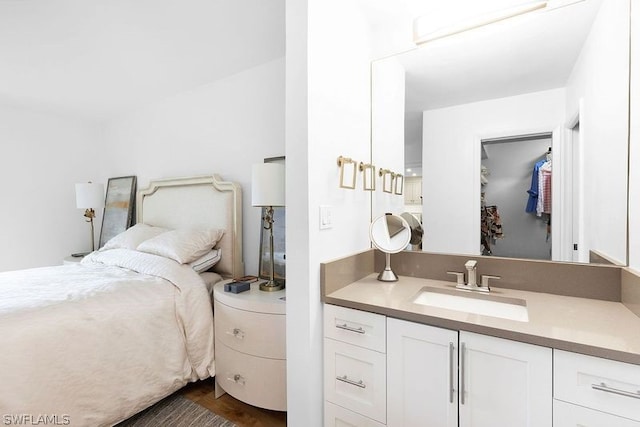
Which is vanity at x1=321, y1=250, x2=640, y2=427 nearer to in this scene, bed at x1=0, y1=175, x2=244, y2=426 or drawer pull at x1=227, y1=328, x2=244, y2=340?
drawer pull at x1=227, y1=328, x2=244, y2=340

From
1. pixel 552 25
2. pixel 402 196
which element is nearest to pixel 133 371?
pixel 402 196

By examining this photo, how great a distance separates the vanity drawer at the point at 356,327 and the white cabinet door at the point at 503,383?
30cm

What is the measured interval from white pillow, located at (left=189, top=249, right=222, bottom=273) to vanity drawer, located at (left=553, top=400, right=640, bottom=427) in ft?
7.04

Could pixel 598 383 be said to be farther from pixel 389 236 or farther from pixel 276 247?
pixel 276 247

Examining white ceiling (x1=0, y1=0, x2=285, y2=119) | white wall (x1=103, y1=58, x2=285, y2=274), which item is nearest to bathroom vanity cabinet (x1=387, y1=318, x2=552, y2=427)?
white wall (x1=103, y1=58, x2=285, y2=274)

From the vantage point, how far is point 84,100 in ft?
10.3

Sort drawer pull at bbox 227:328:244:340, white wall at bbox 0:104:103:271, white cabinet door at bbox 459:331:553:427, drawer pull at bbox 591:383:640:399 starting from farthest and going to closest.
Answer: white wall at bbox 0:104:103:271 → drawer pull at bbox 227:328:244:340 → white cabinet door at bbox 459:331:553:427 → drawer pull at bbox 591:383:640:399

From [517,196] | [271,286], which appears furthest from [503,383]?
[271,286]

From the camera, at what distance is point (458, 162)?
64.2 inches

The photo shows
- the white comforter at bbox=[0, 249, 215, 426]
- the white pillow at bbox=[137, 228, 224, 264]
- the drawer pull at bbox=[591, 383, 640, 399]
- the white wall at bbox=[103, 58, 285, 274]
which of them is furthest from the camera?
the white wall at bbox=[103, 58, 285, 274]

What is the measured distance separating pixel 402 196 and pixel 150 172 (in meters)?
2.87

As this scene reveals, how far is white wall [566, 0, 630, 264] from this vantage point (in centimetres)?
114

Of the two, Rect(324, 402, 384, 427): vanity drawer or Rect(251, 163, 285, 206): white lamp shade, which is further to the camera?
Rect(251, 163, 285, 206): white lamp shade

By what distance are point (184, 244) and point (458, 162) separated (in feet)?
6.42
